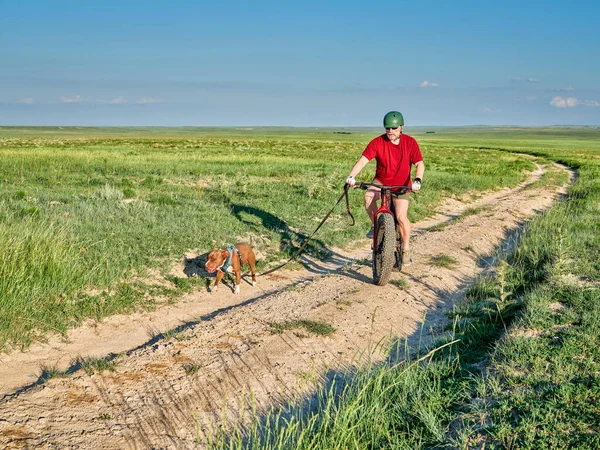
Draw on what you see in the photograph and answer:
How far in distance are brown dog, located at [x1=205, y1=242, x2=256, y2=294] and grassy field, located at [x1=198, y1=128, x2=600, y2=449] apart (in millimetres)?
2776

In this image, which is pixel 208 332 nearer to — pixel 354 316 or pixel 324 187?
pixel 354 316

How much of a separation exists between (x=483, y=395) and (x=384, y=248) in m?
A: 3.54

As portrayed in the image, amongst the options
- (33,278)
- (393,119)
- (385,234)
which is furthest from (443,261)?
(33,278)

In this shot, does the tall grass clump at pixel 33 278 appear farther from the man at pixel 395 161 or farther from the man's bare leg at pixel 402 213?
the man's bare leg at pixel 402 213

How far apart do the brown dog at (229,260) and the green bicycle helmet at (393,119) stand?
269cm

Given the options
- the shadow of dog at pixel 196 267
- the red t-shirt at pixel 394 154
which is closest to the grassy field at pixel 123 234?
the shadow of dog at pixel 196 267

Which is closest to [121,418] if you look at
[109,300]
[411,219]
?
[109,300]

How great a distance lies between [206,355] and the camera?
5234mm

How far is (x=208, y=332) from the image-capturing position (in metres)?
5.80

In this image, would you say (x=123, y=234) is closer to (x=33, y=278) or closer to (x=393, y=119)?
(x=33, y=278)

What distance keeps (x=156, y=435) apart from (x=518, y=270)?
618cm

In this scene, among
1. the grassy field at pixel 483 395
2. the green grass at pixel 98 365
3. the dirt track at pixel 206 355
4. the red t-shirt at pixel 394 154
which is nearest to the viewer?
the grassy field at pixel 483 395

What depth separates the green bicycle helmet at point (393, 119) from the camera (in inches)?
281

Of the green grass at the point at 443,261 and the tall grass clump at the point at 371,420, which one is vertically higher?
the tall grass clump at the point at 371,420
